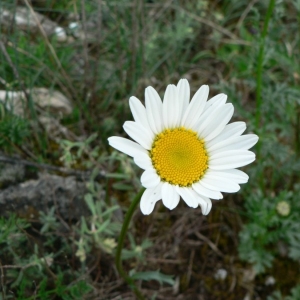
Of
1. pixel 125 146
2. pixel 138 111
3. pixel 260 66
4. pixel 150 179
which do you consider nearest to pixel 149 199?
pixel 150 179

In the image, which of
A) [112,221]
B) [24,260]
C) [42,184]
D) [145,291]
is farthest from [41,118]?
[145,291]

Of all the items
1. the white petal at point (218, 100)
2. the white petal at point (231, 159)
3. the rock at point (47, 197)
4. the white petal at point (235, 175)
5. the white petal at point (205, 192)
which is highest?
the white petal at point (218, 100)

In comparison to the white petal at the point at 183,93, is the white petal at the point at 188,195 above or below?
below

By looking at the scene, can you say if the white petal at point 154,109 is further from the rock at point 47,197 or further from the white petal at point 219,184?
the rock at point 47,197

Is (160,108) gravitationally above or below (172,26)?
below

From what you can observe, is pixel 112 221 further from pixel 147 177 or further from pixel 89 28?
pixel 89 28

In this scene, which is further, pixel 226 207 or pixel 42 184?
pixel 226 207

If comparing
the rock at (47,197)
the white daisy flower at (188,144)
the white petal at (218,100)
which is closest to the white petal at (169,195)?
the white daisy flower at (188,144)
